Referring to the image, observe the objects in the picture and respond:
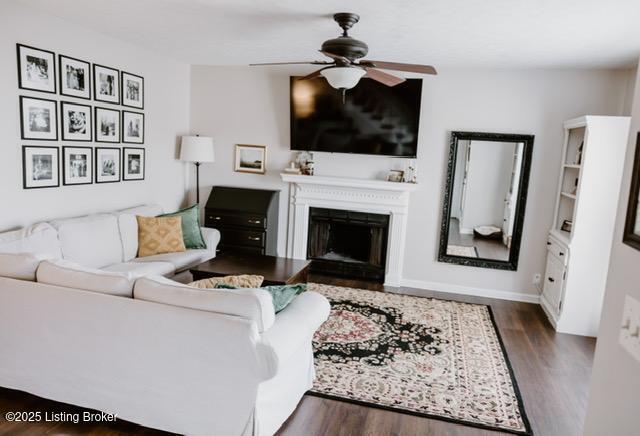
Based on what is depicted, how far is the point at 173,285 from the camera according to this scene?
7.68 feet

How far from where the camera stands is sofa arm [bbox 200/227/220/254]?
16.7ft

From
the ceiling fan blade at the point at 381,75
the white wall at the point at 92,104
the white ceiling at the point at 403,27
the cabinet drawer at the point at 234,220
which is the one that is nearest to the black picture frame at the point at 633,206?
the white ceiling at the point at 403,27

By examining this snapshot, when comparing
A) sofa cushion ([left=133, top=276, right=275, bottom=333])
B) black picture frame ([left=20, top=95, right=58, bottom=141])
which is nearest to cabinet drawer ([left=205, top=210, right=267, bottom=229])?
black picture frame ([left=20, top=95, right=58, bottom=141])

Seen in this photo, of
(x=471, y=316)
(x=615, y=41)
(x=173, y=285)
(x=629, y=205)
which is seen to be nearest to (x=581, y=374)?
(x=471, y=316)

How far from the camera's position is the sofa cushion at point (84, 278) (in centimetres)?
241

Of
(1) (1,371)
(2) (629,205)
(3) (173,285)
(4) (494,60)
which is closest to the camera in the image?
(2) (629,205)

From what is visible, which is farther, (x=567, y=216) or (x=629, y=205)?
(x=567, y=216)

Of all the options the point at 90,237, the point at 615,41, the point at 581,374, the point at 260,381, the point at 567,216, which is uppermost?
the point at 615,41

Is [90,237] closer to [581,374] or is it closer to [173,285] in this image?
[173,285]

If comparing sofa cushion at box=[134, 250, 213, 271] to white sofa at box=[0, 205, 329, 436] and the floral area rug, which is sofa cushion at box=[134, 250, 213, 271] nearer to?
the floral area rug

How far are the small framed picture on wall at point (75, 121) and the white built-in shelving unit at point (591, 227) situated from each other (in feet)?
15.3

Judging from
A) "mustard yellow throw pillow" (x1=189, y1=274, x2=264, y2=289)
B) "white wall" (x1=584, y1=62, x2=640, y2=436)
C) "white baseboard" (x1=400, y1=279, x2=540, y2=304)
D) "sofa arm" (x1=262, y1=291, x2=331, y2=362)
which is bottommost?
"white baseboard" (x1=400, y1=279, x2=540, y2=304)

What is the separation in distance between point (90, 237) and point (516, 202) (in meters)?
4.41

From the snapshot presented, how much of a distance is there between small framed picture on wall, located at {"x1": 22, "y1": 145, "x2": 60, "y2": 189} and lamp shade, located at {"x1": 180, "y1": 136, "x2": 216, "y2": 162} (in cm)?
174
